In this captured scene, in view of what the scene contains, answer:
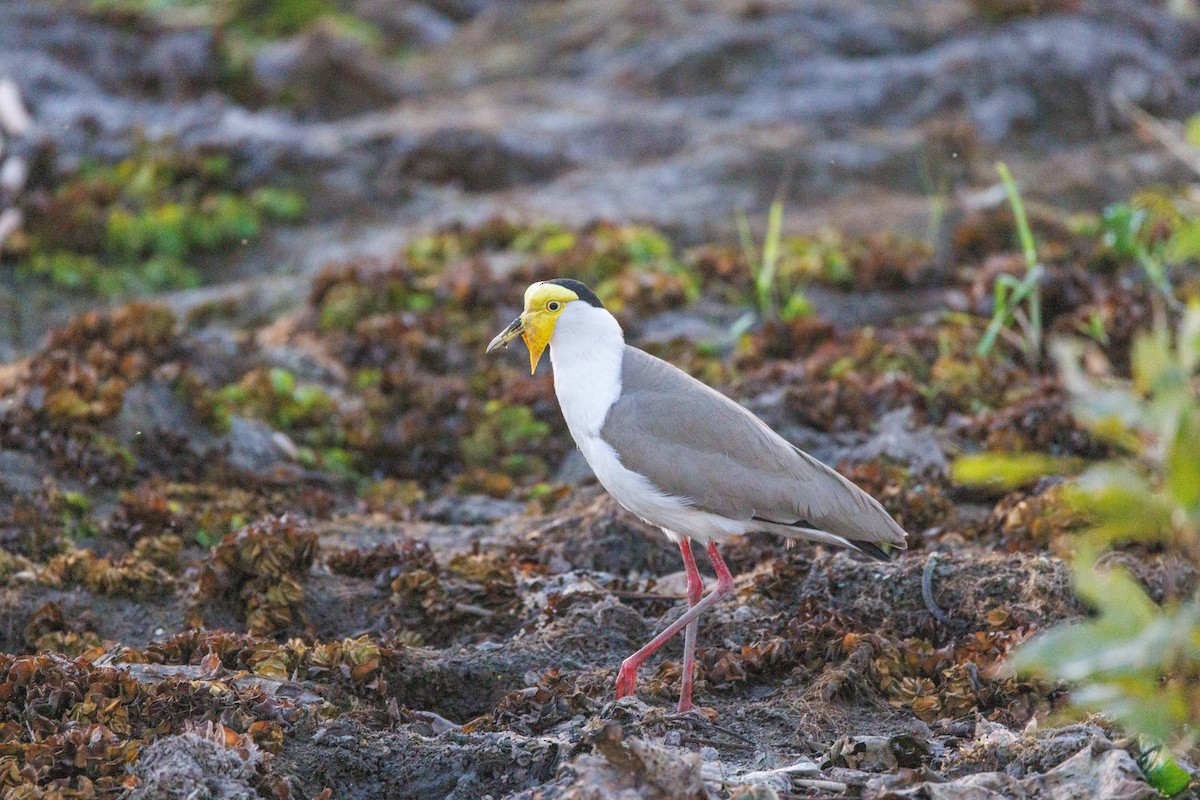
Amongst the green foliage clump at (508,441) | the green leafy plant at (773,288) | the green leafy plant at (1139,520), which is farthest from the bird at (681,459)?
the green leafy plant at (773,288)

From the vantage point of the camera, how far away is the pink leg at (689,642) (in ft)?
15.4

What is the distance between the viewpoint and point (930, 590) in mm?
5375

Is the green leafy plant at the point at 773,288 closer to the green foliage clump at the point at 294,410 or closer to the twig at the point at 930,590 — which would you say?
the green foliage clump at the point at 294,410

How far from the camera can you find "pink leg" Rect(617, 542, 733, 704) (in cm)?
482

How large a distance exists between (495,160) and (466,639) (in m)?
7.69

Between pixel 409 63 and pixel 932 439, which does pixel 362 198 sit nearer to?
pixel 409 63

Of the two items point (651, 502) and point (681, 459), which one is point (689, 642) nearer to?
point (651, 502)

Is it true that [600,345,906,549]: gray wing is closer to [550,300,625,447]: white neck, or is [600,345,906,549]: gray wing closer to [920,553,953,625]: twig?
[550,300,625,447]: white neck

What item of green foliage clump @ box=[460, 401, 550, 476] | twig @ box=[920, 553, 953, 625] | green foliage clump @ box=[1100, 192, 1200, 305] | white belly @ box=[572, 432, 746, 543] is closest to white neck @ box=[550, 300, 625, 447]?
white belly @ box=[572, 432, 746, 543]

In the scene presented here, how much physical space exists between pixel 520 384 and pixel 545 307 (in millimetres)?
3453

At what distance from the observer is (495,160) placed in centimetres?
1252

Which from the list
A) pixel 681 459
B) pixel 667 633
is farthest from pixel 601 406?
pixel 667 633

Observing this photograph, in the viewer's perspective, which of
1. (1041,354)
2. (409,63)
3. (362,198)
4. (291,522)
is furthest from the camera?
(409,63)

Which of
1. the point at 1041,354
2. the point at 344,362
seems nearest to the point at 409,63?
the point at 344,362
